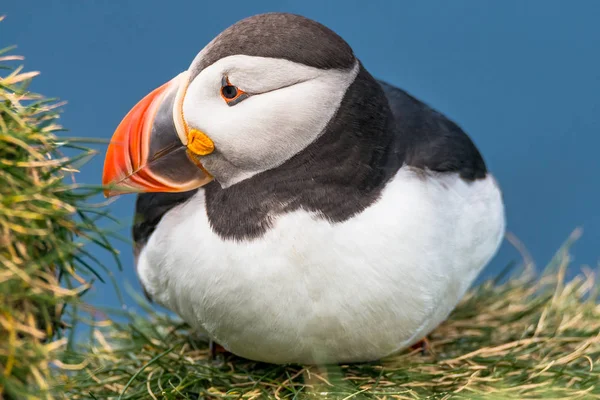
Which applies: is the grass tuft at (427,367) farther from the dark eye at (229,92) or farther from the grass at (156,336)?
the dark eye at (229,92)

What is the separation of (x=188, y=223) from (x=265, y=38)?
33 centimetres

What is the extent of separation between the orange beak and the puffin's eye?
2.9 inches

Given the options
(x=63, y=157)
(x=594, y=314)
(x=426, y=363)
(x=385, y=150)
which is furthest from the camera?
(x=594, y=314)

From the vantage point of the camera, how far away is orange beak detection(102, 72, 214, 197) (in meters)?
1.32

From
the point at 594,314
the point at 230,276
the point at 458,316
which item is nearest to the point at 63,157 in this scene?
the point at 230,276

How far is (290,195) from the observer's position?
4.28ft

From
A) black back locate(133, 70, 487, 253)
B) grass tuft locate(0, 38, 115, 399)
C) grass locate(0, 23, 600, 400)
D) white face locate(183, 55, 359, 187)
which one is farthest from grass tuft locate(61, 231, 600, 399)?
white face locate(183, 55, 359, 187)

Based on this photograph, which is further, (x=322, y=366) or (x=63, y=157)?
(x=322, y=366)

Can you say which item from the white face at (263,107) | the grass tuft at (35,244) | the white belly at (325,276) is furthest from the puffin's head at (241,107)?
the grass tuft at (35,244)

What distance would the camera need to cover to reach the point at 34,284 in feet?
3.18

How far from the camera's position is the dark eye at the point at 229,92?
1.28m

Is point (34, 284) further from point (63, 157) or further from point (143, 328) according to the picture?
point (143, 328)

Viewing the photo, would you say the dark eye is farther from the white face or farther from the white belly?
the white belly

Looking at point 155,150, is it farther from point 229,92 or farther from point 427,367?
point 427,367
